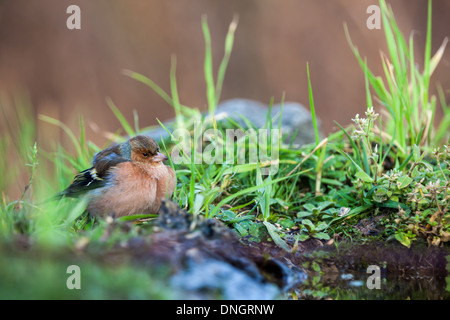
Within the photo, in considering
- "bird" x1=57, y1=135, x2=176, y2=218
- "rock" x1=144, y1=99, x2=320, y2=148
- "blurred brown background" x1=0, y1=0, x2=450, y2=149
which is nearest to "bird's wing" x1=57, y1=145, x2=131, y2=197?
"bird" x1=57, y1=135, x2=176, y2=218

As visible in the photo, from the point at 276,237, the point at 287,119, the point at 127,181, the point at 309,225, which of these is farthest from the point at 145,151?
the point at 287,119

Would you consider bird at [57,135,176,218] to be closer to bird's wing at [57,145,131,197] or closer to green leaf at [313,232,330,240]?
bird's wing at [57,145,131,197]

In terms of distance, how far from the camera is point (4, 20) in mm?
8352

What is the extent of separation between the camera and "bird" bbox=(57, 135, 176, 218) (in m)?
2.92

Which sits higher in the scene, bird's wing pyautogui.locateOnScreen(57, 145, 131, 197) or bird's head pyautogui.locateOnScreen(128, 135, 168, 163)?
bird's head pyautogui.locateOnScreen(128, 135, 168, 163)

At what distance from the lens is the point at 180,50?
9266 millimetres

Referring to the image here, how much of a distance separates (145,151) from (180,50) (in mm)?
6431

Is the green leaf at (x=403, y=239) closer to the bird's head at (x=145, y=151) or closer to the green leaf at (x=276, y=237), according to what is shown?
the green leaf at (x=276, y=237)

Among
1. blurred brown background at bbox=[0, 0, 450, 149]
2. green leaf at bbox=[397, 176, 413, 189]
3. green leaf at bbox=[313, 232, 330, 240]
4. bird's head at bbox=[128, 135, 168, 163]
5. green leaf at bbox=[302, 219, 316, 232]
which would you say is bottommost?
green leaf at bbox=[313, 232, 330, 240]

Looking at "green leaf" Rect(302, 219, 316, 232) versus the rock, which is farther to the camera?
the rock

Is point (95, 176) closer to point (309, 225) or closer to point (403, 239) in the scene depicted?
point (309, 225)

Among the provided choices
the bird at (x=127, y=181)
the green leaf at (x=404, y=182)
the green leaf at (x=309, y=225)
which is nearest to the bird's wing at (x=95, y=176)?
the bird at (x=127, y=181)

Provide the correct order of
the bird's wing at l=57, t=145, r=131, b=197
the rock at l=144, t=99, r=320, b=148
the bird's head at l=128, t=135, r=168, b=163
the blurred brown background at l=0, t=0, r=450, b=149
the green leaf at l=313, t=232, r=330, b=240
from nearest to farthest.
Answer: the green leaf at l=313, t=232, r=330, b=240 → the bird's wing at l=57, t=145, r=131, b=197 → the bird's head at l=128, t=135, r=168, b=163 → the rock at l=144, t=99, r=320, b=148 → the blurred brown background at l=0, t=0, r=450, b=149

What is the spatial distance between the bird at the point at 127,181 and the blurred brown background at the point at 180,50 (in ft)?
16.2
